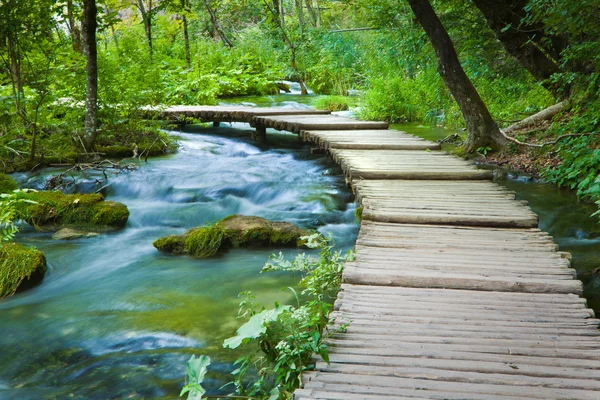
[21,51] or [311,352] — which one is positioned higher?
[21,51]

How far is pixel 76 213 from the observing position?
7.04 metres

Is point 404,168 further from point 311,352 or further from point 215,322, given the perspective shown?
point 311,352

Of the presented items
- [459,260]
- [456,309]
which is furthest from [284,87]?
[456,309]

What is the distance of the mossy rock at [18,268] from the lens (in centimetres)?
510

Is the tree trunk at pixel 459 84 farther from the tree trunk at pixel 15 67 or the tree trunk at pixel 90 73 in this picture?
the tree trunk at pixel 15 67

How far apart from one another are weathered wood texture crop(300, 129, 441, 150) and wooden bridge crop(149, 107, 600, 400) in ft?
8.39

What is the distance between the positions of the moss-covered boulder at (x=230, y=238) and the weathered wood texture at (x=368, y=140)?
236 centimetres

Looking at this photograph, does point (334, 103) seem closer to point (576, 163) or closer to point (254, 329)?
point (576, 163)

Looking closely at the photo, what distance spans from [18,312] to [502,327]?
3993mm

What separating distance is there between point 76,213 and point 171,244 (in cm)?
169

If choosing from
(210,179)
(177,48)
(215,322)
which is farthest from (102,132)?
(177,48)

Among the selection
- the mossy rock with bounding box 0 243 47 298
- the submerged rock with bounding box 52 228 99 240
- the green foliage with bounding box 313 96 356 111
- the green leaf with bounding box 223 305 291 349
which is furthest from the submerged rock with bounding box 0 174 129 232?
the green foliage with bounding box 313 96 356 111

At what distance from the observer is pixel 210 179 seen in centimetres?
920

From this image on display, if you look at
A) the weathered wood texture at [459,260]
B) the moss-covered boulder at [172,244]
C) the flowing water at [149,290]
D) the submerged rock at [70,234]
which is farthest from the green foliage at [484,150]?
the submerged rock at [70,234]
